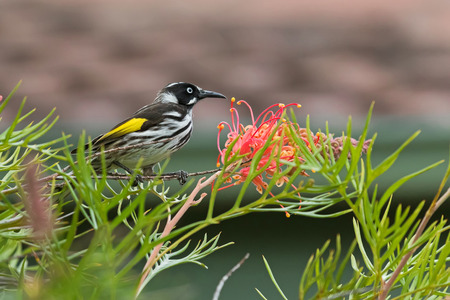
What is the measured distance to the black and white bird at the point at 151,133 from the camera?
1.08 meters

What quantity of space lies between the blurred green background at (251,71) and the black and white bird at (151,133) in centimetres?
45

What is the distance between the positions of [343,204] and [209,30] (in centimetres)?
151

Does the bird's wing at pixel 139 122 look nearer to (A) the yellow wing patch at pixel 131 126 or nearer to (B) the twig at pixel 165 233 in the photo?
(A) the yellow wing patch at pixel 131 126

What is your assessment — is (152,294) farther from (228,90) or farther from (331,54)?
(331,54)

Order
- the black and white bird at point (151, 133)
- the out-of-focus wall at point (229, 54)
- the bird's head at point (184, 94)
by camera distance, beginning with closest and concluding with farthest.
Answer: the black and white bird at point (151, 133)
the bird's head at point (184, 94)
the out-of-focus wall at point (229, 54)

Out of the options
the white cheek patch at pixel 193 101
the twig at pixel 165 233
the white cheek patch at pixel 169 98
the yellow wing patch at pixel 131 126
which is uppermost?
the white cheek patch at pixel 169 98

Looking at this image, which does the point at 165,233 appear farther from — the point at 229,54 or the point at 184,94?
the point at 229,54

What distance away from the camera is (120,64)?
9.82 ft

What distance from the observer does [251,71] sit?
2947 millimetres

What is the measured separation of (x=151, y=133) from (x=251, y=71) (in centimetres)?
169

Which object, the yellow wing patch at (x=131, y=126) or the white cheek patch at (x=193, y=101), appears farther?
the white cheek patch at (x=193, y=101)

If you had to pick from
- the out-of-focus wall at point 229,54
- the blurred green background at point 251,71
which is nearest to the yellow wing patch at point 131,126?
the blurred green background at point 251,71

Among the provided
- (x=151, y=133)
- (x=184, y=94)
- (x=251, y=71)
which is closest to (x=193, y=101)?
(x=184, y=94)

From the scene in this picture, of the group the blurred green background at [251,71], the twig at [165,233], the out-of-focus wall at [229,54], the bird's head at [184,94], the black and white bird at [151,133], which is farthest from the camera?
the out-of-focus wall at [229,54]
